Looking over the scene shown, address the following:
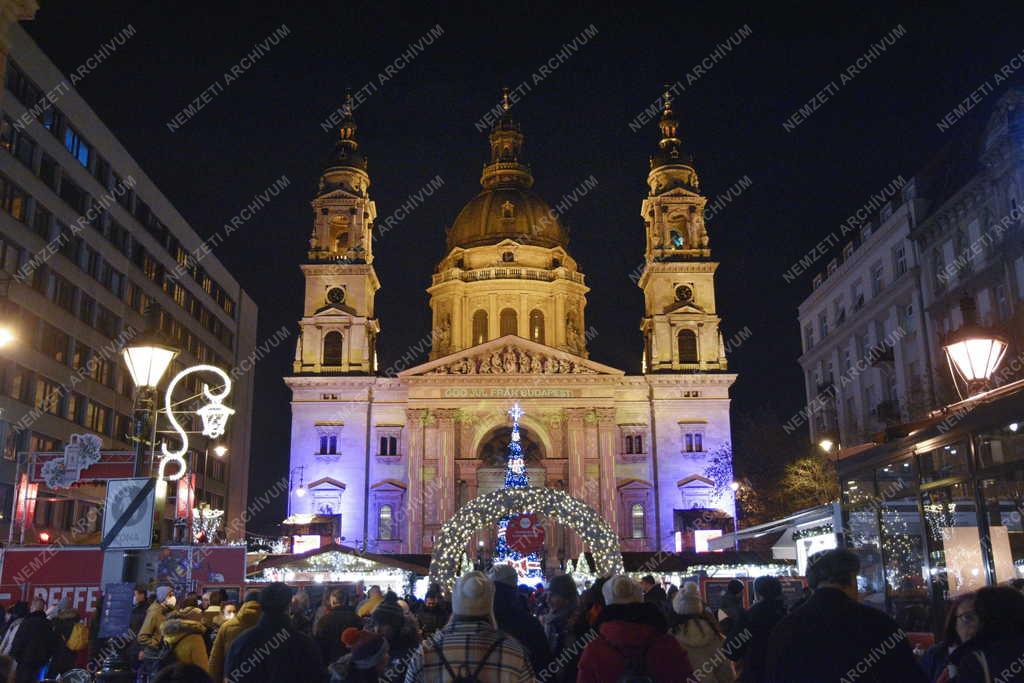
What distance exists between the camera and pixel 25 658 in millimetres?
11812

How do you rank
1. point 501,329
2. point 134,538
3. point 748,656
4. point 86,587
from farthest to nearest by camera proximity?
point 501,329 < point 86,587 < point 134,538 < point 748,656

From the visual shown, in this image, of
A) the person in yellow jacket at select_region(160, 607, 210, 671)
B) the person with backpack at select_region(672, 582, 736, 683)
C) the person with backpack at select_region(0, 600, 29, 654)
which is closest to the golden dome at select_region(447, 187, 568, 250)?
the person with backpack at select_region(0, 600, 29, 654)

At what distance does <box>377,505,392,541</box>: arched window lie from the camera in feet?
195

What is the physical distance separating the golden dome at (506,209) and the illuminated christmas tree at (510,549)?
109ft

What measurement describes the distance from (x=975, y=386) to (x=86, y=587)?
15.2 m

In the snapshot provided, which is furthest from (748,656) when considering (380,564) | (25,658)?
A: (380,564)

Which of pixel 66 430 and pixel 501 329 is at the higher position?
pixel 501 329

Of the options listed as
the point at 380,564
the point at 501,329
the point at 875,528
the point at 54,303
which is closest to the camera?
the point at 875,528

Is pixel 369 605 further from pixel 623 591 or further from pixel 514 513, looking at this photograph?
pixel 514 513

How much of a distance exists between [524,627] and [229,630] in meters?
3.20

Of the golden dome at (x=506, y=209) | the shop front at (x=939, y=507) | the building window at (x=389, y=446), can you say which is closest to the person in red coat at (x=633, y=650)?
the shop front at (x=939, y=507)

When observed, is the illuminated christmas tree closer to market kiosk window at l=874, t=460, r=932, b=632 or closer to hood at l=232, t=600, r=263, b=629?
market kiosk window at l=874, t=460, r=932, b=632

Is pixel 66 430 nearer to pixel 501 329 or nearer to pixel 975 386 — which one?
pixel 501 329

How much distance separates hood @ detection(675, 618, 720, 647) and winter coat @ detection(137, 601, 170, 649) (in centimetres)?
622
